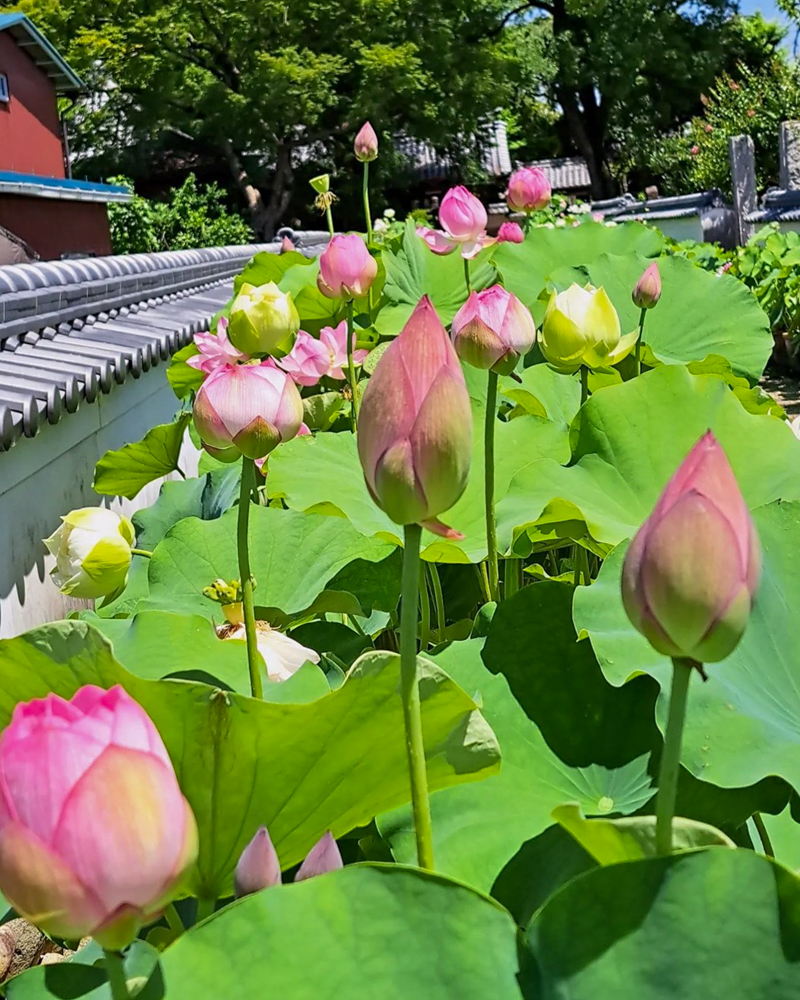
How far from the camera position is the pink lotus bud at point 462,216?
127 cm

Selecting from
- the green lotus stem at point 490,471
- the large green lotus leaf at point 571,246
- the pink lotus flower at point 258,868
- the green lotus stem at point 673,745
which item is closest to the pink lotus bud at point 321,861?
the pink lotus flower at point 258,868

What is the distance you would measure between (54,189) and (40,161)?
284 cm

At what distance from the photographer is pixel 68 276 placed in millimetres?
1830

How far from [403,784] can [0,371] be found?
42.9 inches

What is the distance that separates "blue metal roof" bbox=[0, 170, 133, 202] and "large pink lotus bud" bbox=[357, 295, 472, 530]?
9.72 metres

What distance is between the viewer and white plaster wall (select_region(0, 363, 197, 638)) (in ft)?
4.46

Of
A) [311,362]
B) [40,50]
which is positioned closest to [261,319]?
[311,362]

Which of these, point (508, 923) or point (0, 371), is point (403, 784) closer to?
point (508, 923)

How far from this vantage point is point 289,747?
38 cm

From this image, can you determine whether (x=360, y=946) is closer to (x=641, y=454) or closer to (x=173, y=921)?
(x=173, y=921)

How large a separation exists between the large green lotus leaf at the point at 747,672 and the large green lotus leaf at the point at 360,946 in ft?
0.55

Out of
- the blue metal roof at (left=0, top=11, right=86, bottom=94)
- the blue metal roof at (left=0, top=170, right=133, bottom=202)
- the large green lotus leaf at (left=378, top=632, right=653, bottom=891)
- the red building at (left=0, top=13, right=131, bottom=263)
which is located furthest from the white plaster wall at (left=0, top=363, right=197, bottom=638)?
the blue metal roof at (left=0, top=11, right=86, bottom=94)

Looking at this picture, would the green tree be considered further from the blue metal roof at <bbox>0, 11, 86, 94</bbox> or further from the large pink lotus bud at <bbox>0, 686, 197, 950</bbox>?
the large pink lotus bud at <bbox>0, 686, 197, 950</bbox>

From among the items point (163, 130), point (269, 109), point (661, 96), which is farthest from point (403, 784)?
point (661, 96)
